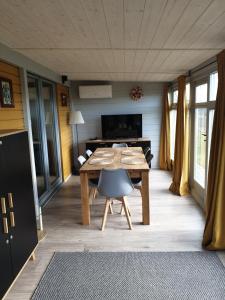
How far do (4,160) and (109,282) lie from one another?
1440 mm

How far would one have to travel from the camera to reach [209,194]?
259 centimetres

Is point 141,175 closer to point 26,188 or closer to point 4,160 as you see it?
point 26,188

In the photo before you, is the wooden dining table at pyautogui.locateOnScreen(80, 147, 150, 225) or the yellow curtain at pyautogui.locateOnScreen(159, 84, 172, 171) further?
the yellow curtain at pyautogui.locateOnScreen(159, 84, 172, 171)

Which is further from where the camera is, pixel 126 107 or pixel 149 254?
pixel 126 107

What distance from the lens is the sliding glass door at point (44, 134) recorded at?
12.4 ft

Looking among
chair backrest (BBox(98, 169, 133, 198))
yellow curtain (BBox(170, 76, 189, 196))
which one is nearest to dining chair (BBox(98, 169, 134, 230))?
chair backrest (BBox(98, 169, 133, 198))

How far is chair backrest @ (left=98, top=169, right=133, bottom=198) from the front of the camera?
116 inches

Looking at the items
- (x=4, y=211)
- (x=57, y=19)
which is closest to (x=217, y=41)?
(x=57, y=19)

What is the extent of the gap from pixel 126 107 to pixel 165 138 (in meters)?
1.33

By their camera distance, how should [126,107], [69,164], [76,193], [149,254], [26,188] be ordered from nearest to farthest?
1. [26,188]
2. [149,254]
3. [76,193]
4. [69,164]
5. [126,107]

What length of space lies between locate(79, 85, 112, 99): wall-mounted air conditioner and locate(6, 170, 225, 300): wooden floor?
2.90 meters

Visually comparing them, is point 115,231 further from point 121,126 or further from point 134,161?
point 121,126

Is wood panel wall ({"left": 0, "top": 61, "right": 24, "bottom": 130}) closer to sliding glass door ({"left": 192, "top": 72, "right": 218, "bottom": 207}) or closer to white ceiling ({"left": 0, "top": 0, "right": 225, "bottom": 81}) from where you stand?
white ceiling ({"left": 0, "top": 0, "right": 225, "bottom": 81})

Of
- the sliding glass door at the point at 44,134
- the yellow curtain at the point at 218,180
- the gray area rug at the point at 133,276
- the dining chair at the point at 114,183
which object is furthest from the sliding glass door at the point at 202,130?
the sliding glass door at the point at 44,134
